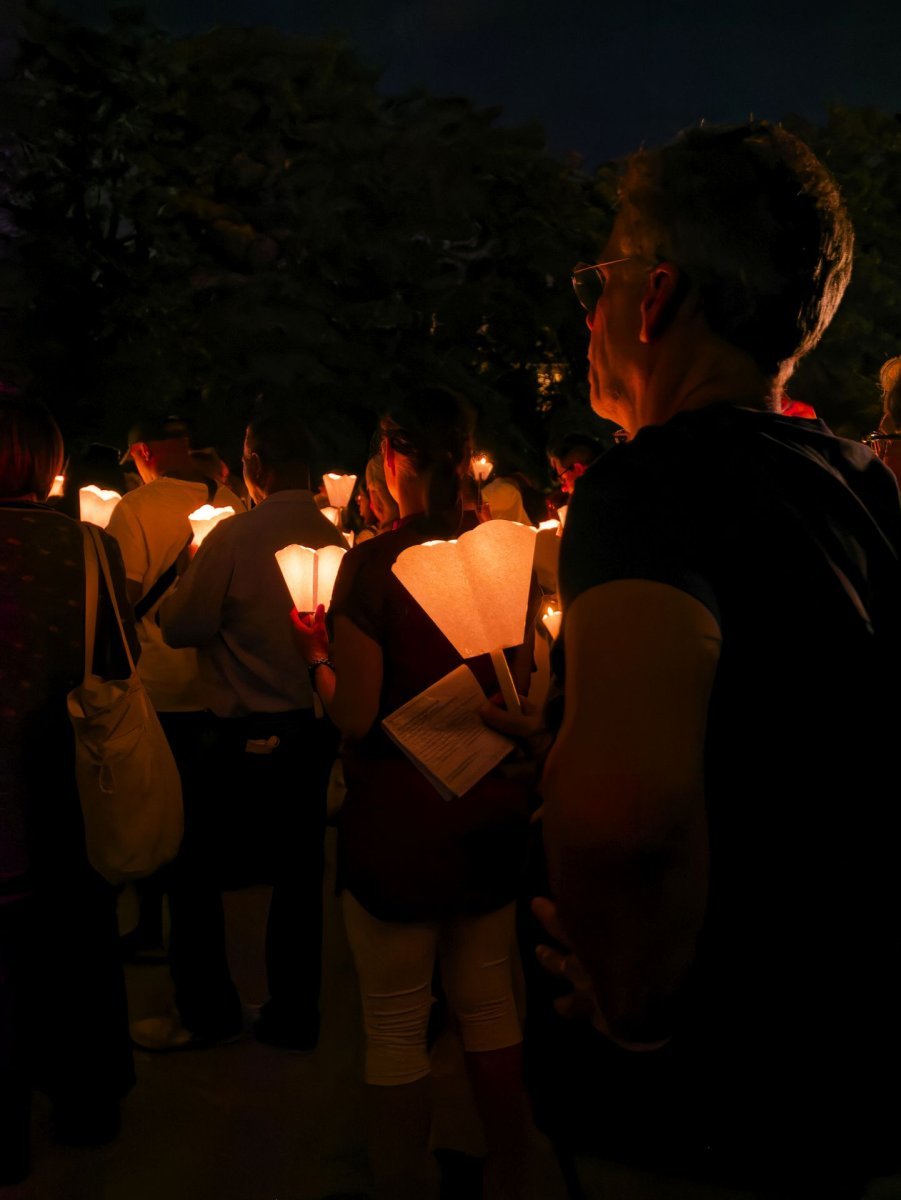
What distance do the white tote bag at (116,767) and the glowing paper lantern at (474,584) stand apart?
1356 mm

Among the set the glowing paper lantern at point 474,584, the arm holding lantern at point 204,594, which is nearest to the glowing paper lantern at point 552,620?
the arm holding lantern at point 204,594

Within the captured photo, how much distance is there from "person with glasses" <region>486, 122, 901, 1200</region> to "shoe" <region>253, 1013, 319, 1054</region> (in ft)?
10.6

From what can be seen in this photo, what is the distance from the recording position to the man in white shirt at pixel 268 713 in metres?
4.14

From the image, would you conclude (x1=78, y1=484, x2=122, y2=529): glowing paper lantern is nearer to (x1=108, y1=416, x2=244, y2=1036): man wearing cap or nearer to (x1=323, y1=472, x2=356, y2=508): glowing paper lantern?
(x1=108, y1=416, x2=244, y2=1036): man wearing cap

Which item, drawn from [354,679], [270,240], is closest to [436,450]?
[354,679]

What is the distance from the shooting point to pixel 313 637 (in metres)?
3.25

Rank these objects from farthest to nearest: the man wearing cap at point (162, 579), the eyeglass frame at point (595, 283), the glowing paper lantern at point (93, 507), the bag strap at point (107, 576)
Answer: the glowing paper lantern at point (93, 507) → the man wearing cap at point (162, 579) → the bag strap at point (107, 576) → the eyeglass frame at point (595, 283)

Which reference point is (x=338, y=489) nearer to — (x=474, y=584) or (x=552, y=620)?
A: (x=552, y=620)

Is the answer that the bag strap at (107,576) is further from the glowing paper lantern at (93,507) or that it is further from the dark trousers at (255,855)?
the glowing paper lantern at (93,507)

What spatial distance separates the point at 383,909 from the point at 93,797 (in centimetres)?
97

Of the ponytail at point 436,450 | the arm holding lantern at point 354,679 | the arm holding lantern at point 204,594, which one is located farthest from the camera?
the arm holding lantern at point 204,594

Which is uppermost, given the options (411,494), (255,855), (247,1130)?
(411,494)

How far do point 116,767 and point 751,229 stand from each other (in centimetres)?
251

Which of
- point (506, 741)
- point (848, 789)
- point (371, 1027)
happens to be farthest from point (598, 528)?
point (371, 1027)
